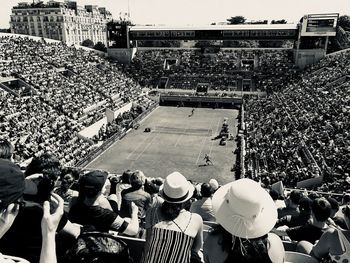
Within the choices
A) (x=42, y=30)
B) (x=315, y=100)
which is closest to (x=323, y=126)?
(x=315, y=100)

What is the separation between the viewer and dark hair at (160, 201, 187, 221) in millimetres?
3913

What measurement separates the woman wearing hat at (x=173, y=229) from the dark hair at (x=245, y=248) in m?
0.60

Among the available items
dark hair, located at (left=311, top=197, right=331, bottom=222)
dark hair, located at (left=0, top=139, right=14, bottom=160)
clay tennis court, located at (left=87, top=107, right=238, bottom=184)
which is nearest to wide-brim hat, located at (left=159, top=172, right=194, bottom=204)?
dark hair, located at (left=311, top=197, right=331, bottom=222)

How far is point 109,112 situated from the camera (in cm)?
4025

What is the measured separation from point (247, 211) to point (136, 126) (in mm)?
37772

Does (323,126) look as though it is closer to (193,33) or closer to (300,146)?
(300,146)

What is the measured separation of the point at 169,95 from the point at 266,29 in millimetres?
24015

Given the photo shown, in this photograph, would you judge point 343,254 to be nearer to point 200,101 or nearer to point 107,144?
point 107,144

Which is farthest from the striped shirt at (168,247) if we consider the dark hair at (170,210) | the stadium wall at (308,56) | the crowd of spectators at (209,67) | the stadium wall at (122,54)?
the stadium wall at (122,54)

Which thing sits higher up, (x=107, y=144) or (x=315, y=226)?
(x=315, y=226)

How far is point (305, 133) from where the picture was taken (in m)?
27.9

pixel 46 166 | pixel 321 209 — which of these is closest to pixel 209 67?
pixel 321 209

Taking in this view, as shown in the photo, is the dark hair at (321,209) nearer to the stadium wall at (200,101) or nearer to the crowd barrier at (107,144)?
the crowd barrier at (107,144)

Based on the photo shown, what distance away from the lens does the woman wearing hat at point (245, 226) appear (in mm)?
3000
